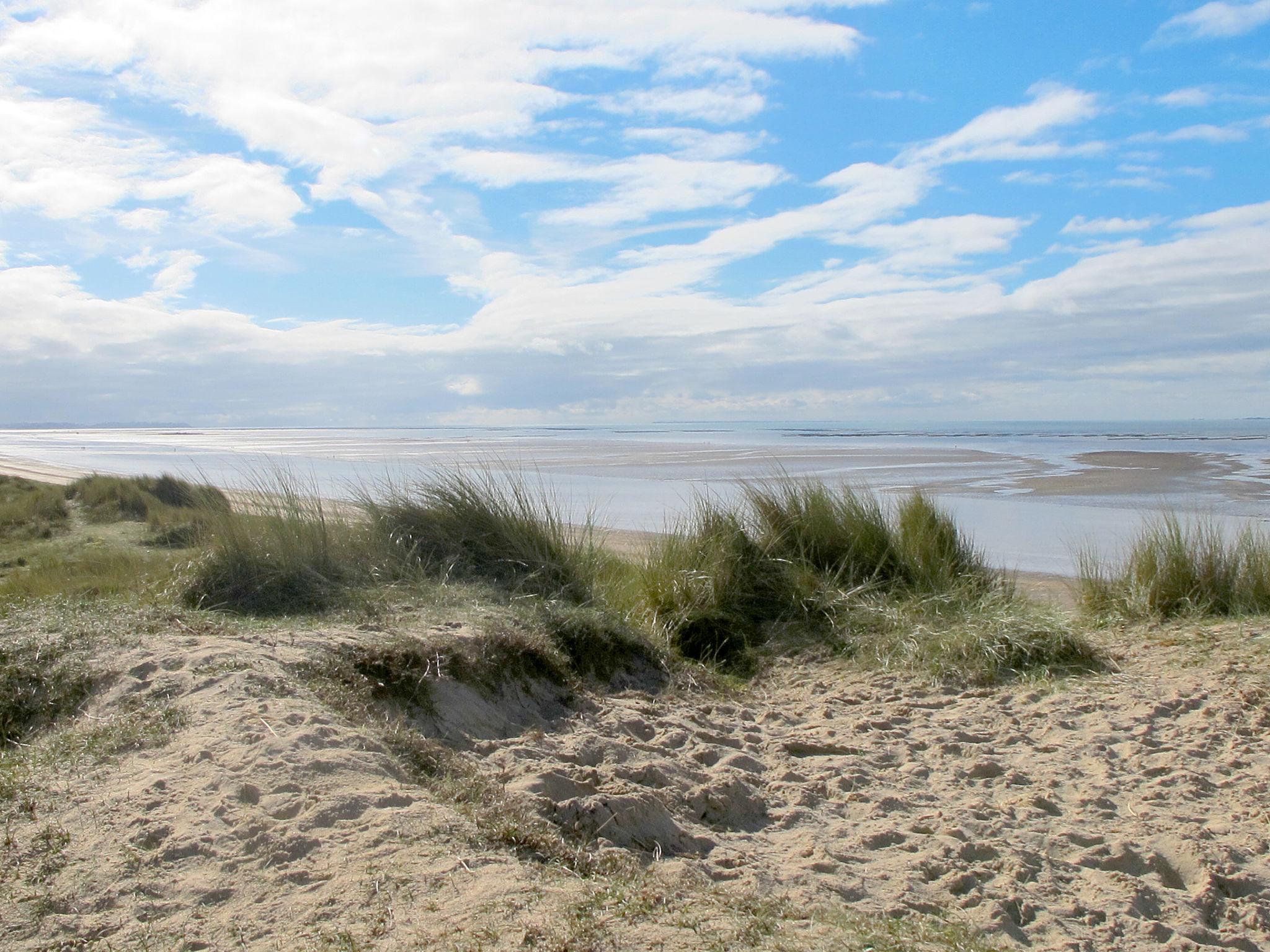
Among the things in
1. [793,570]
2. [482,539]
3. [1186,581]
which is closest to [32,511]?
[482,539]

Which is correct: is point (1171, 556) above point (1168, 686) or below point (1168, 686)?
above

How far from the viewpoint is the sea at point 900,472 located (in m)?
13.4

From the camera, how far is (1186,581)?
23.6 ft

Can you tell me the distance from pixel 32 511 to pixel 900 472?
20.0 meters

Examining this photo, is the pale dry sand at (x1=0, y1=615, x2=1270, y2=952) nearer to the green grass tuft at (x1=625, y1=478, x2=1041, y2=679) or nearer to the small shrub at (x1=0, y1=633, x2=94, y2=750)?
the small shrub at (x1=0, y1=633, x2=94, y2=750)

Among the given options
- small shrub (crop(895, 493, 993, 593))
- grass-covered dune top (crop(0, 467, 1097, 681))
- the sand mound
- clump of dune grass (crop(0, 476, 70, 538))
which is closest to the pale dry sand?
the sand mound

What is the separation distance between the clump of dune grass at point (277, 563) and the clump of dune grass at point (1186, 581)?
228 inches

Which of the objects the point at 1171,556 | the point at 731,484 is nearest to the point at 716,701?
the point at 1171,556

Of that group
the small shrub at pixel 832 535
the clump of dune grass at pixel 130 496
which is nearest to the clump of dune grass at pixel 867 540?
the small shrub at pixel 832 535

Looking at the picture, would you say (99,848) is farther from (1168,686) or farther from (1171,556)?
(1171,556)

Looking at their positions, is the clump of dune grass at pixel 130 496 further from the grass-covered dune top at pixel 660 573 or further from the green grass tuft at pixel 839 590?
the green grass tuft at pixel 839 590

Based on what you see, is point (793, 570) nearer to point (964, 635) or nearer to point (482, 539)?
point (964, 635)

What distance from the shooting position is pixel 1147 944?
299cm

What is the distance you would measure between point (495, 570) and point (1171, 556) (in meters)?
5.24
